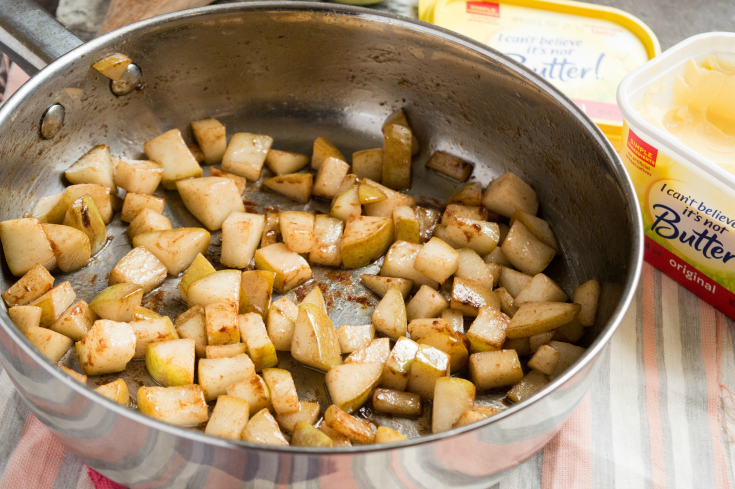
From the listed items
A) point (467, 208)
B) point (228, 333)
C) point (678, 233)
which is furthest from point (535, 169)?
point (228, 333)

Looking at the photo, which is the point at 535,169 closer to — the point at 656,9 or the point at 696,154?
the point at 696,154

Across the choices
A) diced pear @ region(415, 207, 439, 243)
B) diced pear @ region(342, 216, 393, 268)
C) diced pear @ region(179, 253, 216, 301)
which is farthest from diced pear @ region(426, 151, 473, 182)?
diced pear @ region(179, 253, 216, 301)

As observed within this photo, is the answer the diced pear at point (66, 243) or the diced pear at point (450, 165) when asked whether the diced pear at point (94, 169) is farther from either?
the diced pear at point (450, 165)

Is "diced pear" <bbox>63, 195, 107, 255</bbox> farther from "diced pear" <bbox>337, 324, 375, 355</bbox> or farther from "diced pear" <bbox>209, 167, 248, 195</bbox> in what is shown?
"diced pear" <bbox>337, 324, 375, 355</bbox>

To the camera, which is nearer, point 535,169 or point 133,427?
point 133,427

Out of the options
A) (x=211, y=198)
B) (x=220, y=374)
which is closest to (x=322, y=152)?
(x=211, y=198)

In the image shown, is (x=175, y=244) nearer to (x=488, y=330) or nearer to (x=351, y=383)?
(x=351, y=383)

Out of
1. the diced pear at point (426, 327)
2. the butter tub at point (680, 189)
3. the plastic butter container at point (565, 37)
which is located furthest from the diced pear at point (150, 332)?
the plastic butter container at point (565, 37)
